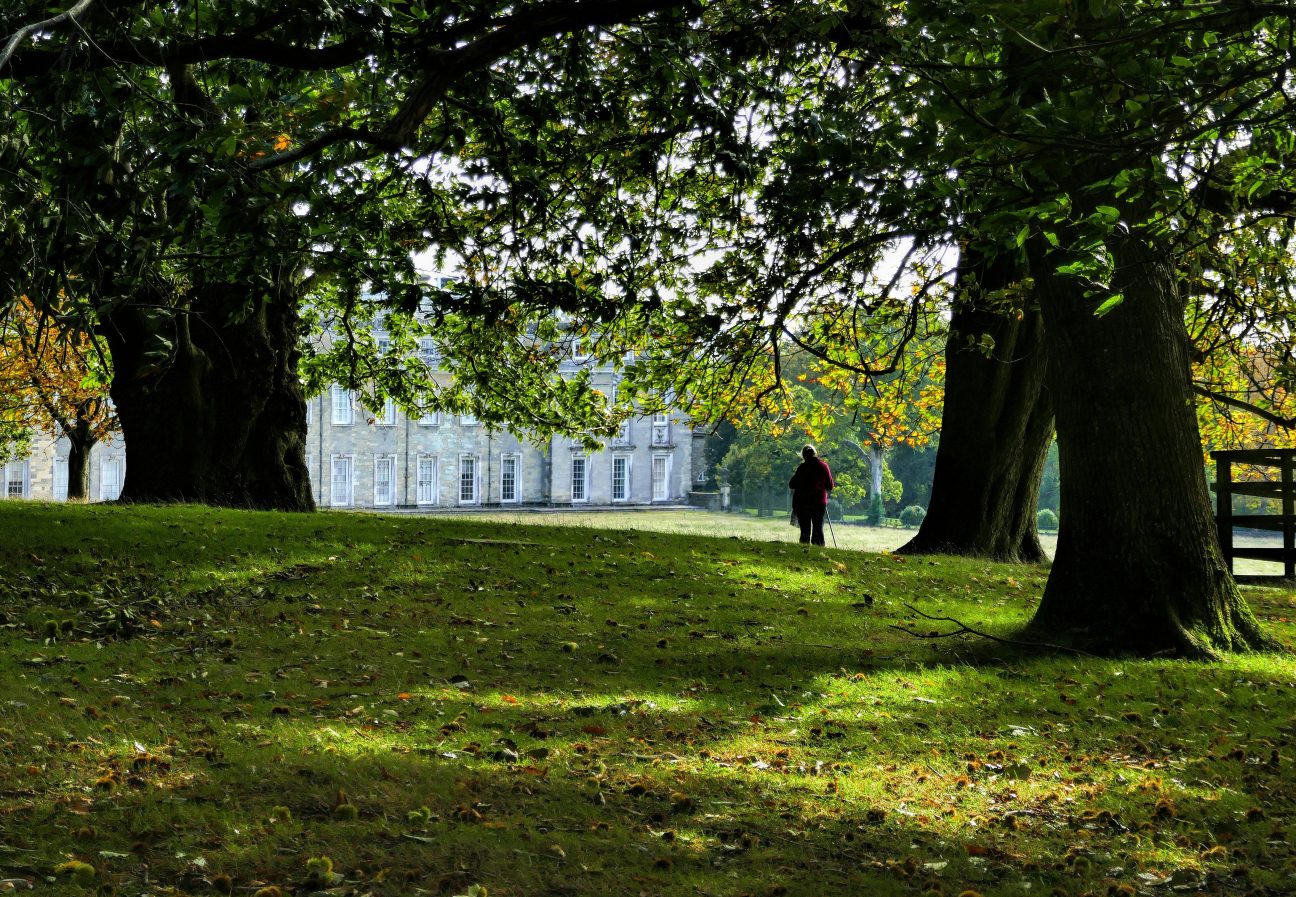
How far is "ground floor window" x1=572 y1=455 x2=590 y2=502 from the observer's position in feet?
206

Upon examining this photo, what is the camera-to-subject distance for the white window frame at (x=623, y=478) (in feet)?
212

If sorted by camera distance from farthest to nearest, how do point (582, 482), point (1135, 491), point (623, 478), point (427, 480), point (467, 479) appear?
1. point (623, 478)
2. point (582, 482)
3. point (467, 479)
4. point (427, 480)
5. point (1135, 491)

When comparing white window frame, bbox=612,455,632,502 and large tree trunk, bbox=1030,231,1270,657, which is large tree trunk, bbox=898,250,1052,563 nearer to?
large tree trunk, bbox=1030,231,1270,657

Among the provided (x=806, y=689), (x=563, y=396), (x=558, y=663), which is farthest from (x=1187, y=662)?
(x=563, y=396)

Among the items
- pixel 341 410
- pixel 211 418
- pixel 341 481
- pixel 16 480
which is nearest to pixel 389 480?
pixel 341 481

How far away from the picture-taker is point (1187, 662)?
9227 mm

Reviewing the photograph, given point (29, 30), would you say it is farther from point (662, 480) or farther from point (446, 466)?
point (662, 480)

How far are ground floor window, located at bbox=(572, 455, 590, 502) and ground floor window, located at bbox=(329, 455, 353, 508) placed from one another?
41.3 ft

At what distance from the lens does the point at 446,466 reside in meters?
59.0

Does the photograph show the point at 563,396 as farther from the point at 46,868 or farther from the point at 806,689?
the point at 46,868

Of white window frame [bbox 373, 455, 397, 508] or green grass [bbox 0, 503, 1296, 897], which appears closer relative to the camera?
green grass [bbox 0, 503, 1296, 897]

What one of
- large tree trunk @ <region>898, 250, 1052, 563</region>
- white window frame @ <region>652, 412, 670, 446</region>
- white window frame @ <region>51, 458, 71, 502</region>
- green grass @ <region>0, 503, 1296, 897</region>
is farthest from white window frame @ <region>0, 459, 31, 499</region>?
large tree trunk @ <region>898, 250, 1052, 563</region>

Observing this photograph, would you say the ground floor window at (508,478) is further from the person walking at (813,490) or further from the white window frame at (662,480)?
the person walking at (813,490)

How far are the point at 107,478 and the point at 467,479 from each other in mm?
17114
